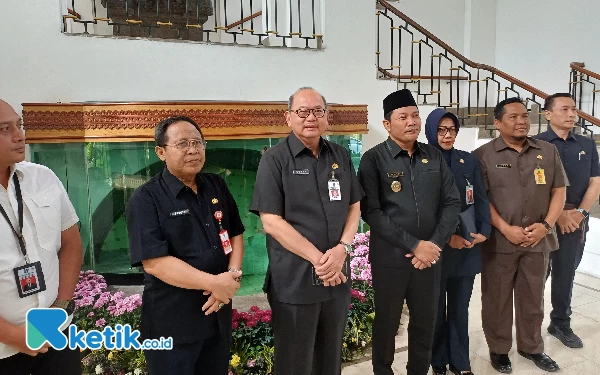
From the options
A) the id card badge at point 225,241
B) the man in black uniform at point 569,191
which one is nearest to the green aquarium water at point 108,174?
the id card badge at point 225,241

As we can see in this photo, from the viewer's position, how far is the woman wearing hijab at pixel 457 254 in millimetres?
2289

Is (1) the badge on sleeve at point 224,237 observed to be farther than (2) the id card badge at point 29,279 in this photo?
Yes

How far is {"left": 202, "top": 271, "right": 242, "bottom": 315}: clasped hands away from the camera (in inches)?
60.1

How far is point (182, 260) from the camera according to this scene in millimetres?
1537

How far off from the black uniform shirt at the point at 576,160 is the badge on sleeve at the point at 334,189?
6.21 ft

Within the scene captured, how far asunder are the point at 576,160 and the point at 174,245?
2.67 meters

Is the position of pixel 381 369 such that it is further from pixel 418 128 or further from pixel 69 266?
pixel 69 266

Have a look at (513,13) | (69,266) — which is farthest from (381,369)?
(513,13)

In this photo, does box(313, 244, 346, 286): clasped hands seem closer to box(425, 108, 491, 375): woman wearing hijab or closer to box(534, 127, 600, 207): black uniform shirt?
box(425, 108, 491, 375): woman wearing hijab

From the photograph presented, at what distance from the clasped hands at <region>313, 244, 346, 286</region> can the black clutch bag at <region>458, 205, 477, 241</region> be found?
0.82 metres

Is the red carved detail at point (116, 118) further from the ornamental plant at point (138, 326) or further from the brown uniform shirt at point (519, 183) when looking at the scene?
the brown uniform shirt at point (519, 183)

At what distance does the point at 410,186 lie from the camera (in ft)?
6.77

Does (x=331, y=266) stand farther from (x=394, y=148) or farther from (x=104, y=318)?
(x=104, y=318)

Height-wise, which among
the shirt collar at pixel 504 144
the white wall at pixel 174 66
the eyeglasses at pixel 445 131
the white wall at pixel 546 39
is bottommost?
the shirt collar at pixel 504 144
